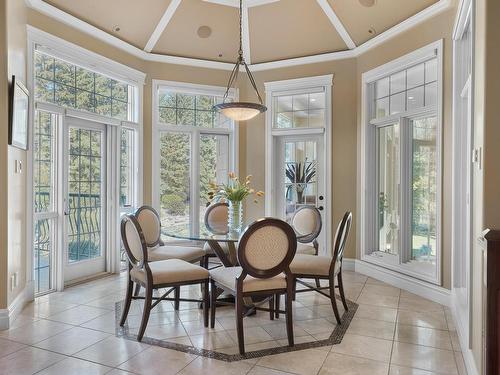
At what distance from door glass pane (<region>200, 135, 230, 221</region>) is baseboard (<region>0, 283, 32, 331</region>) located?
104 inches

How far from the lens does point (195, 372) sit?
2.59 m

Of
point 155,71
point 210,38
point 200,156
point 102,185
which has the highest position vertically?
point 210,38

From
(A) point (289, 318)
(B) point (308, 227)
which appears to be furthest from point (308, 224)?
(A) point (289, 318)

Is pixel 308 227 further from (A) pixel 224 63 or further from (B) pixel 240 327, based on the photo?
(A) pixel 224 63

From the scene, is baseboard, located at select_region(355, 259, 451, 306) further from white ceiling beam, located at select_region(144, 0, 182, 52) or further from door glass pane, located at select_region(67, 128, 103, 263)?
white ceiling beam, located at select_region(144, 0, 182, 52)

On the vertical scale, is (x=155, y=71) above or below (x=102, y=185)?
above

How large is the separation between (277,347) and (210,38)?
4351 mm

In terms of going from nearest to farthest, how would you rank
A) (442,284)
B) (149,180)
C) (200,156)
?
(442,284), (149,180), (200,156)

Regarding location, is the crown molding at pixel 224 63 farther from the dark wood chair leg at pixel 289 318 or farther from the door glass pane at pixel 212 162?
the dark wood chair leg at pixel 289 318

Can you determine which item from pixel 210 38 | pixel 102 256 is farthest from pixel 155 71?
pixel 102 256

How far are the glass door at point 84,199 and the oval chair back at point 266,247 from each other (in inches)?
105

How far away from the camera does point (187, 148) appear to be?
19.8 ft

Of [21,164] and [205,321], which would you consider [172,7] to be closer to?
[21,164]

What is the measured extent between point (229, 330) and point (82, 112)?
3.09m
